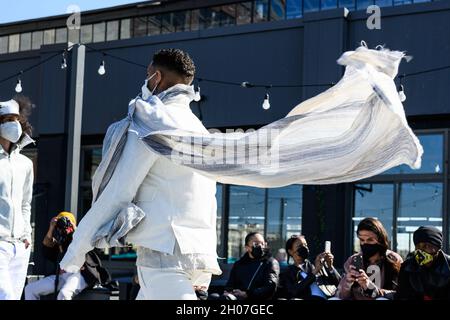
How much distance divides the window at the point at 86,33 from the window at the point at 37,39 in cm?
172

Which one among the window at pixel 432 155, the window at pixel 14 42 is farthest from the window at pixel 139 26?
the window at pixel 432 155

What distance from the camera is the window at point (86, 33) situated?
1931 cm

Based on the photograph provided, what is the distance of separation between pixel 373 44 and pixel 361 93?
1079 centimetres

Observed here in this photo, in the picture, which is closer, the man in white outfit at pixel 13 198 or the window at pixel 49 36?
the man in white outfit at pixel 13 198

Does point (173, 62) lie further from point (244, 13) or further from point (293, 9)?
point (244, 13)

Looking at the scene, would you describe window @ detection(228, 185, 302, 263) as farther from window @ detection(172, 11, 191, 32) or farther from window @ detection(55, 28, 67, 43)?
window @ detection(55, 28, 67, 43)

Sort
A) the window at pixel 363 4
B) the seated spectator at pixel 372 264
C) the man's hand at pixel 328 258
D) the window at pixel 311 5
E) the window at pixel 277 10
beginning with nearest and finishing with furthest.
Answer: the seated spectator at pixel 372 264
the man's hand at pixel 328 258
the window at pixel 363 4
the window at pixel 311 5
the window at pixel 277 10

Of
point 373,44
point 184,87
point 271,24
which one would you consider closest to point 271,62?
point 271,24

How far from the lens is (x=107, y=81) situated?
16406 millimetres

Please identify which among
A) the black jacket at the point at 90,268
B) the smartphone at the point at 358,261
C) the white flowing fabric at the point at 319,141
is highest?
the white flowing fabric at the point at 319,141

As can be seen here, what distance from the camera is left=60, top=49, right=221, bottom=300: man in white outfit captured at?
315 centimetres

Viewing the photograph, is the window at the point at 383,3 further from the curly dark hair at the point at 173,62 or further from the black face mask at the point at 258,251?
the curly dark hair at the point at 173,62

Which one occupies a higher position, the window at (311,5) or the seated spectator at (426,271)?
the window at (311,5)
